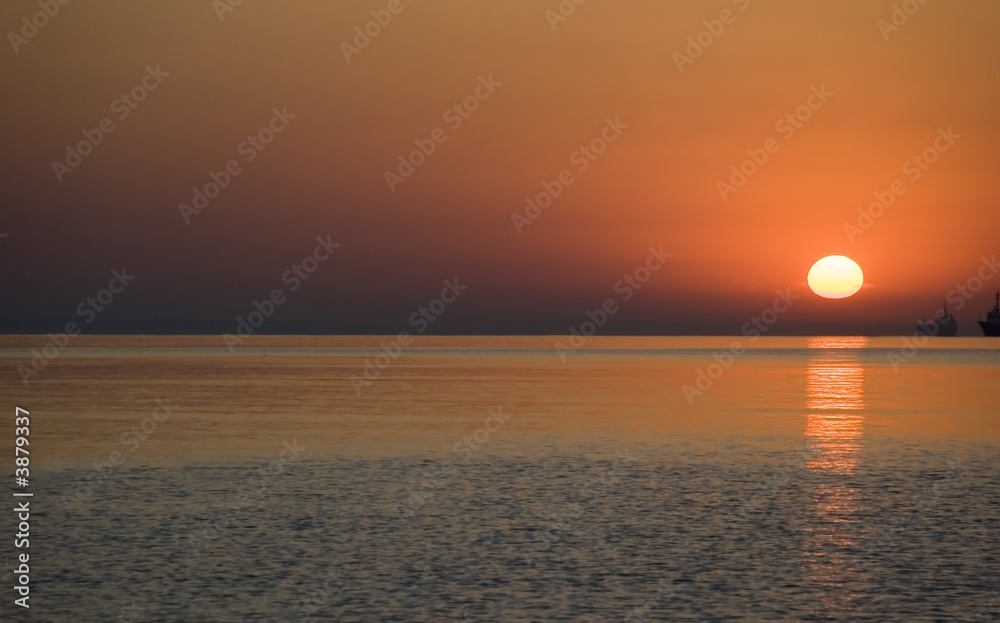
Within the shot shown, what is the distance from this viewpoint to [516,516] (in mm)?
25844

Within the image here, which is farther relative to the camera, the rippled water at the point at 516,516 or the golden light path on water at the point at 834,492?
the golden light path on water at the point at 834,492

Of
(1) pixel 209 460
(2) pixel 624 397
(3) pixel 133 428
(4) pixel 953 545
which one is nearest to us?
(4) pixel 953 545

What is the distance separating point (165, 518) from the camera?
25578 millimetres

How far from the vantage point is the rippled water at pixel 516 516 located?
1836 centimetres

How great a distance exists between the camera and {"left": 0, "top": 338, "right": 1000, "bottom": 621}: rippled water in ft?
60.2

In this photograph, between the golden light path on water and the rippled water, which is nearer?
the rippled water

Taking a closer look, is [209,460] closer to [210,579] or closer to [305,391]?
[210,579]

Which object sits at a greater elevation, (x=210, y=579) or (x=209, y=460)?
(x=209, y=460)

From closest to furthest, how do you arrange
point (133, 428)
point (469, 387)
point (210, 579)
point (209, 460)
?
point (210, 579), point (209, 460), point (133, 428), point (469, 387)

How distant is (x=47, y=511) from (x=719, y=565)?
15.8 metres

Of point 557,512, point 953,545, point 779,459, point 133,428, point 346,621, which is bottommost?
point 346,621

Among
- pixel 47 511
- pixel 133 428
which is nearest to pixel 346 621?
pixel 47 511

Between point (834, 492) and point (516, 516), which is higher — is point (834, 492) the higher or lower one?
the higher one

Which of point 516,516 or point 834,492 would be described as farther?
point 834,492
